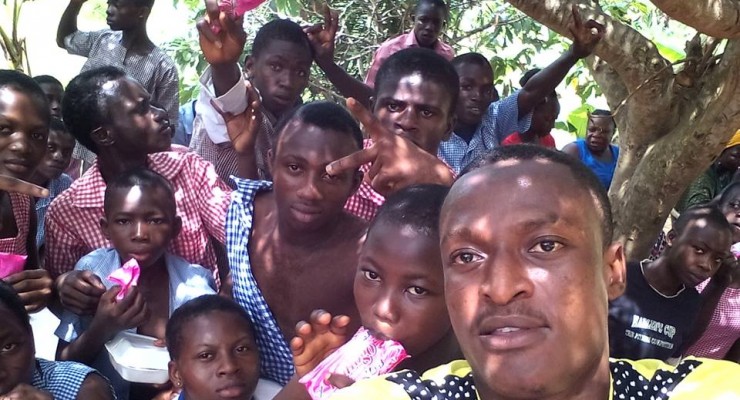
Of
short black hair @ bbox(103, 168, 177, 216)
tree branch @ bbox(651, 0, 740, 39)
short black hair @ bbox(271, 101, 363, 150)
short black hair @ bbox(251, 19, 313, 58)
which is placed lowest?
short black hair @ bbox(103, 168, 177, 216)

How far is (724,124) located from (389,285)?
81.3 inches

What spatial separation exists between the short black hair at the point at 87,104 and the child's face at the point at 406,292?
1.66m

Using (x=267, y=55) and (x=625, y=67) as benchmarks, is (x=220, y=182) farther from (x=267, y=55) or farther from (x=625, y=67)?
(x=625, y=67)

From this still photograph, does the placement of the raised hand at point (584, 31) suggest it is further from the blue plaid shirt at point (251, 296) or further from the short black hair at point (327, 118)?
the blue plaid shirt at point (251, 296)

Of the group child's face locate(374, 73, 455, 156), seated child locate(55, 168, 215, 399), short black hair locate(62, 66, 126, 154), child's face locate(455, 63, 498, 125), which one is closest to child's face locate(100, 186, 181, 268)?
seated child locate(55, 168, 215, 399)

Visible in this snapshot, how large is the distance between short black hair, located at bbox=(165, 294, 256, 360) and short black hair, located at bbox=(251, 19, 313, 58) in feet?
5.51

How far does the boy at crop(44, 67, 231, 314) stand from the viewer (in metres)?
3.08

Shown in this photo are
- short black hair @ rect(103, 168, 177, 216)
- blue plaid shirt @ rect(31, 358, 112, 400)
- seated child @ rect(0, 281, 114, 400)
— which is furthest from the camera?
short black hair @ rect(103, 168, 177, 216)

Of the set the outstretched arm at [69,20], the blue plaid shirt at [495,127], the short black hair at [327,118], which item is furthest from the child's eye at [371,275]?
the outstretched arm at [69,20]

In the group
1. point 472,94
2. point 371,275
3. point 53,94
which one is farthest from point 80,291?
point 472,94

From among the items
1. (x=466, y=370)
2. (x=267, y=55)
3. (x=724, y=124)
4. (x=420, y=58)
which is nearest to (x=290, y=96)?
(x=267, y=55)

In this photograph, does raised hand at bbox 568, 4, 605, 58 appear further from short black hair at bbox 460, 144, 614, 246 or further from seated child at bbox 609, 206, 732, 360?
short black hair at bbox 460, 144, 614, 246

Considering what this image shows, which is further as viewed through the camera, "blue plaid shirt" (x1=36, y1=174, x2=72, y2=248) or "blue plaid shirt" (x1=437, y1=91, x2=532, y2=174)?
"blue plaid shirt" (x1=437, y1=91, x2=532, y2=174)

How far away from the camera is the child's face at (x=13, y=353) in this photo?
2.30 m
